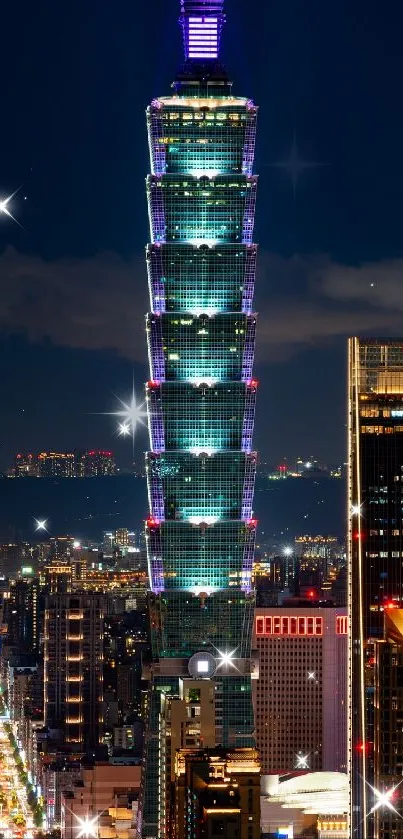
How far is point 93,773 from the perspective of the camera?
139ft

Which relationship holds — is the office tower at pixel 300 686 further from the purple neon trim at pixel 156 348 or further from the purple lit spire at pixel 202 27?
the purple lit spire at pixel 202 27

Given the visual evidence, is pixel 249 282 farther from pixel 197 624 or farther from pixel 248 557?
pixel 197 624

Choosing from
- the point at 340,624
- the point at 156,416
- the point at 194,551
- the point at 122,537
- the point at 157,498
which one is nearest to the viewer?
the point at 156,416

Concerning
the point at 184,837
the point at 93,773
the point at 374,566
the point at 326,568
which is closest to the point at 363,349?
the point at 374,566

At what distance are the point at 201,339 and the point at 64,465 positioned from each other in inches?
593

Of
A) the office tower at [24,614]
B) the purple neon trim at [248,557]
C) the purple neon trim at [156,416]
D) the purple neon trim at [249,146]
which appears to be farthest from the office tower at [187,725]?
the office tower at [24,614]

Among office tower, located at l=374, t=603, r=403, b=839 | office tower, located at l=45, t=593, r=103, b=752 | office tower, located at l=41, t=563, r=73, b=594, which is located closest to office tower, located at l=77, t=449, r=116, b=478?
office tower, located at l=45, t=593, r=103, b=752

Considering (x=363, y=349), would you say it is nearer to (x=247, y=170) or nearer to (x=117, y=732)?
(x=247, y=170)

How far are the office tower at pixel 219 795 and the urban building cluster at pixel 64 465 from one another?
24.0 m

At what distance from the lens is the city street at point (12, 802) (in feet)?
134

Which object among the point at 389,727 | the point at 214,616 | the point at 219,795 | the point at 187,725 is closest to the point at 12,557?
the point at 214,616

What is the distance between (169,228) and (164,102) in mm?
2179

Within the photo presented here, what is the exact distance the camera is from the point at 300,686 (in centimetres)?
4716

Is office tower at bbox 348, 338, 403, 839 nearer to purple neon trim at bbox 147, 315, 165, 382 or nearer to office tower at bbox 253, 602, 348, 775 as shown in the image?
purple neon trim at bbox 147, 315, 165, 382
